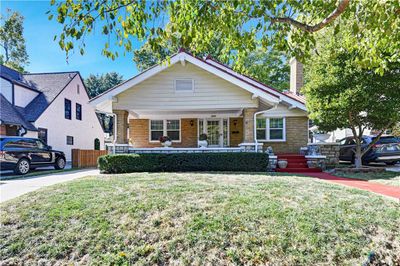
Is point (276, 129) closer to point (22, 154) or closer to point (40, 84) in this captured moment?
point (22, 154)

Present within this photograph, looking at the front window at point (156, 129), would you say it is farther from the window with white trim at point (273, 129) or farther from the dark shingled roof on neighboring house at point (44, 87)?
the dark shingled roof on neighboring house at point (44, 87)

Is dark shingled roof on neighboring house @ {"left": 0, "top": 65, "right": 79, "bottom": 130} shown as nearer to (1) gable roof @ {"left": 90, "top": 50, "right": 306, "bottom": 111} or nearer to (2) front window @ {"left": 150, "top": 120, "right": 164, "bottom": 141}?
(1) gable roof @ {"left": 90, "top": 50, "right": 306, "bottom": 111}

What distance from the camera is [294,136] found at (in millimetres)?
14695

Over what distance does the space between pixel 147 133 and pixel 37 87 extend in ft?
36.6

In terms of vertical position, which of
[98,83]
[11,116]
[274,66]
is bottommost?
[11,116]

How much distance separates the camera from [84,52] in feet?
13.3

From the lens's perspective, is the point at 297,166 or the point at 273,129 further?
the point at 273,129

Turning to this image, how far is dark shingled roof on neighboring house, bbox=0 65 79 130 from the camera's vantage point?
1639 centimetres

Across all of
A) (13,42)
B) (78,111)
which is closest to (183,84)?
(78,111)

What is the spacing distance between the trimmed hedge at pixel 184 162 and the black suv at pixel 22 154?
4.03 meters

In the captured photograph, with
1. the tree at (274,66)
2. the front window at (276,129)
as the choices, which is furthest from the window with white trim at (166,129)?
the tree at (274,66)

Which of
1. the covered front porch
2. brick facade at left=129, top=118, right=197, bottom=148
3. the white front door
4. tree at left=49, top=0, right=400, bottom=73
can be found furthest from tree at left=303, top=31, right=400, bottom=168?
brick facade at left=129, top=118, right=197, bottom=148

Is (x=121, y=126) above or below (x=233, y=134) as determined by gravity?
above

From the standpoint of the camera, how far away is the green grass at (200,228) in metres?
3.44
